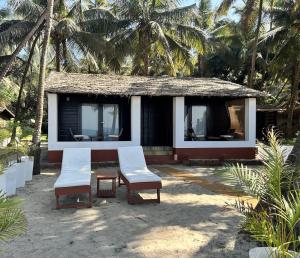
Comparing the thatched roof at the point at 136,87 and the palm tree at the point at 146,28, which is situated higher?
the palm tree at the point at 146,28

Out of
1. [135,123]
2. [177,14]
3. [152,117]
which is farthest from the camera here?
[177,14]

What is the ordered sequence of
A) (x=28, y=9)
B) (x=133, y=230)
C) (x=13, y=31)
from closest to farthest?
(x=133, y=230) → (x=13, y=31) → (x=28, y=9)

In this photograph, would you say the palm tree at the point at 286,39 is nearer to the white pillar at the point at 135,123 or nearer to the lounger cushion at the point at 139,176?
A: the white pillar at the point at 135,123

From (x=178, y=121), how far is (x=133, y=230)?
9.44 metres

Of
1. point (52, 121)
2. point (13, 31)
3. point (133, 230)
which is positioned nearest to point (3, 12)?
point (13, 31)

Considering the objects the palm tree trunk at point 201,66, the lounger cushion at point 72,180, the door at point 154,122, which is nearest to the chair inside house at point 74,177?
the lounger cushion at point 72,180

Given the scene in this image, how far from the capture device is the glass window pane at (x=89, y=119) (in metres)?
16.7

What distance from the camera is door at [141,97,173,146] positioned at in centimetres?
1777

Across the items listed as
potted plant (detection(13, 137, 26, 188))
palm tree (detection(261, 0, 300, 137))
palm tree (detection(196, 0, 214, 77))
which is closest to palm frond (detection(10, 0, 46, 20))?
potted plant (detection(13, 137, 26, 188))

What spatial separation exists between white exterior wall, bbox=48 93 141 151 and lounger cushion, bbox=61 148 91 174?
4126 millimetres

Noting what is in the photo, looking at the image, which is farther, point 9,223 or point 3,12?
point 3,12

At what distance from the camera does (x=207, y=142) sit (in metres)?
15.6

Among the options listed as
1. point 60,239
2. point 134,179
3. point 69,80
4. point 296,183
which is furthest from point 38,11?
point 296,183

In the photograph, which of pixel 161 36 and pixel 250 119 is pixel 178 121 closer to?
pixel 250 119
